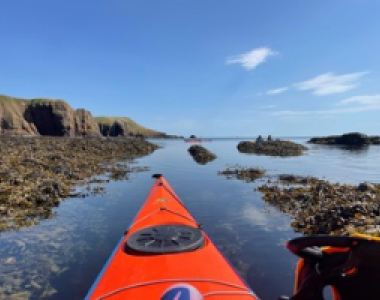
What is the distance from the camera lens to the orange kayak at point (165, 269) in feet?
11.9

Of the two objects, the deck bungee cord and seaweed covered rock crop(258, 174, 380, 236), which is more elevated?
the deck bungee cord

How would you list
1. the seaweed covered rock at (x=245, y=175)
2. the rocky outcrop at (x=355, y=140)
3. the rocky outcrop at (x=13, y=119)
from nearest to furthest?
the seaweed covered rock at (x=245, y=175) → the rocky outcrop at (x=355, y=140) → the rocky outcrop at (x=13, y=119)

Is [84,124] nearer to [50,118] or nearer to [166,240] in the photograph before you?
[50,118]

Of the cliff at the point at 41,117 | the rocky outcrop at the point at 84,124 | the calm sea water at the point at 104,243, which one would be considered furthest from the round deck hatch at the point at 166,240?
the rocky outcrop at the point at 84,124

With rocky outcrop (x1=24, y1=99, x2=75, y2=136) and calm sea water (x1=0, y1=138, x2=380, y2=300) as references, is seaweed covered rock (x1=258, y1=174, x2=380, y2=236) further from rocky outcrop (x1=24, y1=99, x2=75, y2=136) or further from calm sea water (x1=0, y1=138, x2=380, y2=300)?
rocky outcrop (x1=24, y1=99, x2=75, y2=136)

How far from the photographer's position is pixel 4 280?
20.3 feet

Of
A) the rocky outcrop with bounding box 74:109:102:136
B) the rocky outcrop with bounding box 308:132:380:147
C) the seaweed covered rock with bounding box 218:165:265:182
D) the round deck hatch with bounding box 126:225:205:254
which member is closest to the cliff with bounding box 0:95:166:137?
the rocky outcrop with bounding box 74:109:102:136

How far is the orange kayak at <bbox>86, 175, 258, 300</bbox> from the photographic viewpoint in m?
3.62

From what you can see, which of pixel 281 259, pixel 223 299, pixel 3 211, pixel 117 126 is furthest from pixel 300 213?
pixel 117 126

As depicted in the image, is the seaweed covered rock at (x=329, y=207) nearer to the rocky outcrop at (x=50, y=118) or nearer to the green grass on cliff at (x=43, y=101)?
the rocky outcrop at (x=50, y=118)

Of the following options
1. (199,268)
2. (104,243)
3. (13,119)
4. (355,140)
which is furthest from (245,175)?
(13,119)

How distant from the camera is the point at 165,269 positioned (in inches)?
160

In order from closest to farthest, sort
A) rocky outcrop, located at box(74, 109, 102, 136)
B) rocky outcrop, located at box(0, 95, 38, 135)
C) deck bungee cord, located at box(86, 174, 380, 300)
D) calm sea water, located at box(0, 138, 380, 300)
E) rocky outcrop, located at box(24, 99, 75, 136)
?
1. deck bungee cord, located at box(86, 174, 380, 300)
2. calm sea water, located at box(0, 138, 380, 300)
3. rocky outcrop, located at box(0, 95, 38, 135)
4. rocky outcrop, located at box(24, 99, 75, 136)
5. rocky outcrop, located at box(74, 109, 102, 136)

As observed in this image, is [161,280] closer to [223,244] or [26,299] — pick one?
[26,299]
